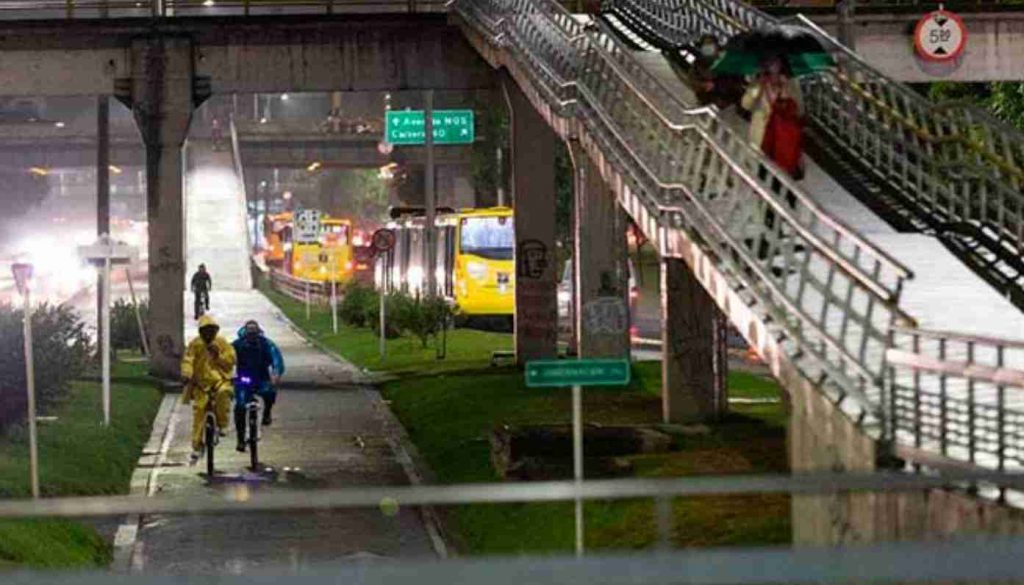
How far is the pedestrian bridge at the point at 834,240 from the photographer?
48.8 ft

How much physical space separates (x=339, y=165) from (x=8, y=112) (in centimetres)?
1315

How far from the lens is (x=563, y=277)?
6362 centimetres

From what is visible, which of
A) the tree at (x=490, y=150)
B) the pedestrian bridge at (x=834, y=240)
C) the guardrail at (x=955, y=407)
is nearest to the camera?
the guardrail at (x=955, y=407)

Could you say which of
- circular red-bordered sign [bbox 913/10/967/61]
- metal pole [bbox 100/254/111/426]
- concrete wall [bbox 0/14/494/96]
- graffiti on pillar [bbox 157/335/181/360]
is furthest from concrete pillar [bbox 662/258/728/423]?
graffiti on pillar [bbox 157/335/181/360]

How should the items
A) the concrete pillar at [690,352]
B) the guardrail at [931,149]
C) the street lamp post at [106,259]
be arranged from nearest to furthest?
the guardrail at [931,149], the concrete pillar at [690,352], the street lamp post at [106,259]

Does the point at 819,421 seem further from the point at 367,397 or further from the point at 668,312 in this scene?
the point at 367,397

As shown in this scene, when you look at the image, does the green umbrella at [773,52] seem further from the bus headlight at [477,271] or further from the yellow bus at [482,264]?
the bus headlight at [477,271]

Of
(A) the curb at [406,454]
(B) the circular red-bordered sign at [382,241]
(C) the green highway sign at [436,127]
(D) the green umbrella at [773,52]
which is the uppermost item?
(C) the green highway sign at [436,127]

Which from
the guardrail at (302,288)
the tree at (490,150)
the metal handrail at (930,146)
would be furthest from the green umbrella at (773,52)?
the tree at (490,150)

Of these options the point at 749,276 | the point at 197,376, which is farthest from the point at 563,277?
the point at 749,276

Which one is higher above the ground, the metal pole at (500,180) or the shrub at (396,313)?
the metal pole at (500,180)

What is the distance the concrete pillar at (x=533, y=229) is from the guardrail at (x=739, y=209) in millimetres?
6995

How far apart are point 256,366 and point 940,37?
715 inches

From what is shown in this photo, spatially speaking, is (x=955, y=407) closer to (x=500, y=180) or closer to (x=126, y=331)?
(x=126, y=331)
